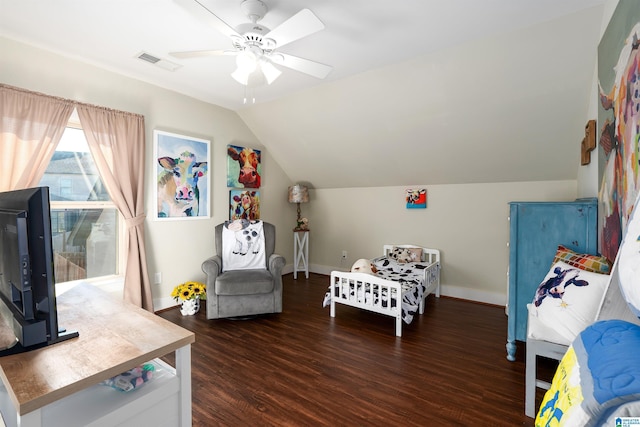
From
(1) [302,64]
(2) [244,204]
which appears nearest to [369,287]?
(1) [302,64]

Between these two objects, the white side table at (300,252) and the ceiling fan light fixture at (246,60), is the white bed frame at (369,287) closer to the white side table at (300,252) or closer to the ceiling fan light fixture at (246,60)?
the white side table at (300,252)

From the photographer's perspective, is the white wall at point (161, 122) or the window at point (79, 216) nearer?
the white wall at point (161, 122)

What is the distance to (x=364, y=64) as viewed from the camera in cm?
275

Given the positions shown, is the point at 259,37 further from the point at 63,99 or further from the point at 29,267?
the point at 63,99

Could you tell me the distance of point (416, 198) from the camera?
13.7ft

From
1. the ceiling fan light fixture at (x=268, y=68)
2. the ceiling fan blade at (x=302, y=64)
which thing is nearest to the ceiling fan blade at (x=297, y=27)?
the ceiling fan blade at (x=302, y=64)

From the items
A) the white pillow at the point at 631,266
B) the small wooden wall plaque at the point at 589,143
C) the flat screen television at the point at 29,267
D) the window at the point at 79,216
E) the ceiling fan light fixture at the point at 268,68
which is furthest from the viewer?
the window at the point at 79,216

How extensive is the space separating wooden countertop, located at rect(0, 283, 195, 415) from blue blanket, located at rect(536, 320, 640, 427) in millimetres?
1052

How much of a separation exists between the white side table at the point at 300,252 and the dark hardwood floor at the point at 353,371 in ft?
5.69

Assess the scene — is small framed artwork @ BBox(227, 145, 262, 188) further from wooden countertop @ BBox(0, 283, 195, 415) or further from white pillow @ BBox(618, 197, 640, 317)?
white pillow @ BBox(618, 197, 640, 317)

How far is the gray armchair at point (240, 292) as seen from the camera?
9.91 ft

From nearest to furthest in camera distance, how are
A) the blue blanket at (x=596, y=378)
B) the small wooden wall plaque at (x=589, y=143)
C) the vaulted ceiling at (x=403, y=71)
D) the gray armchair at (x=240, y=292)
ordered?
1. the blue blanket at (x=596, y=378)
2. the vaulted ceiling at (x=403, y=71)
3. the small wooden wall plaque at (x=589, y=143)
4. the gray armchair at (x=240, y=292)

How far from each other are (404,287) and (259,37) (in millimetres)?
2461

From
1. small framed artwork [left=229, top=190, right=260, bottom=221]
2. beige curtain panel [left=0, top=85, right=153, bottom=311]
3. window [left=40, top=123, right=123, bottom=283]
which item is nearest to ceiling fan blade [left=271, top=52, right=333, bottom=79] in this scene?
beige curtain panel [left=0, top=85, right=153, bottom=311]
